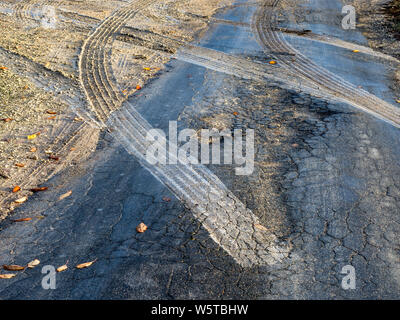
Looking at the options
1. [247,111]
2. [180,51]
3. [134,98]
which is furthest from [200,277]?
[180,51]

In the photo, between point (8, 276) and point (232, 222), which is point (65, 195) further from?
point (232, 222)

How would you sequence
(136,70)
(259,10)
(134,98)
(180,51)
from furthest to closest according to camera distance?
(259,10), (180,51), (136,70), (134,98)

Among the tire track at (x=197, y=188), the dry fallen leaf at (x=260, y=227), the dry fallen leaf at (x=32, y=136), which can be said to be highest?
the dry fallen leaf at (x=32, y=136)

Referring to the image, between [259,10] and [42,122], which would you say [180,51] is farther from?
[259,10]

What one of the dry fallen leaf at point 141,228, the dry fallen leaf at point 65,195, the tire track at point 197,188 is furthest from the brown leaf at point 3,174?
the dry fallen leaf at point 141,228

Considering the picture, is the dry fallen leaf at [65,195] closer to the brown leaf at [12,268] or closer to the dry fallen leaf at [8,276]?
the brown leaf at [12,268]

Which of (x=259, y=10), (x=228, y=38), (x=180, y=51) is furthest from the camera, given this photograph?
(x=259, y=10)

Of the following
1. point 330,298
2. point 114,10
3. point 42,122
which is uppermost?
point 114,10

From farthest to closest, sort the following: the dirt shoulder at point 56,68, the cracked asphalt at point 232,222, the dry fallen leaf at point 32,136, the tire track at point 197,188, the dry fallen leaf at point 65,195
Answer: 1. the dry fallen leaf at point 32,136
2. the dirt shoulder at point 56,68
3. the dry fallen leaf at point 65,195
4. the tire track at point 197,188
5. the cracked asphalt at point 232,222
